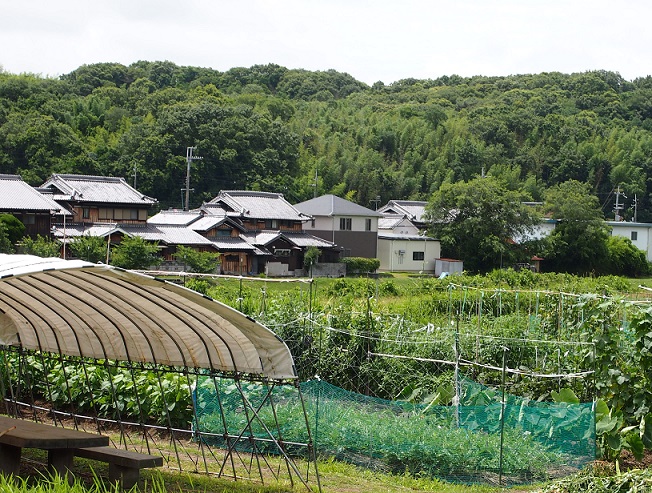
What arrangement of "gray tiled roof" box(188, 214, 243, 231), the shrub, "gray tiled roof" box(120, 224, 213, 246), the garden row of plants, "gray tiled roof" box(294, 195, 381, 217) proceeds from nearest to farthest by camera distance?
A: 1. the garden row of plants
2. "gray tiled roof" box(120, 224, 213, 246)
3. "gray tiled roof" box(188, 214, 243, 231)
4. the shrub
5. "gray tiled roof" box(294, 195, 381, 217)

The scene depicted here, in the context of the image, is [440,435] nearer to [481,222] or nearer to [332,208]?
[481,222]

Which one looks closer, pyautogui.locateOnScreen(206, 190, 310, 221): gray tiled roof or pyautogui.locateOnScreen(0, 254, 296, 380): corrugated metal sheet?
pyautogui.locateOnScreen(0, 254, 296, 380): corrugated metal sheet

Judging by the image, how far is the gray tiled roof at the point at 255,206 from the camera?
39.3 metres

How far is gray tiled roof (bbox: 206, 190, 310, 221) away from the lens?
129 feet

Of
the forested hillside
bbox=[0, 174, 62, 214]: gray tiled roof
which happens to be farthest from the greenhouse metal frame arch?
the forested hillside

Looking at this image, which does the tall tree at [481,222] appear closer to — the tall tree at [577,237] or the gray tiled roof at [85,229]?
the tall tree at [577,237]

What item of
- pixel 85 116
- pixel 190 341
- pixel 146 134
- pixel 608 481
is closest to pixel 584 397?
pixel 608 481

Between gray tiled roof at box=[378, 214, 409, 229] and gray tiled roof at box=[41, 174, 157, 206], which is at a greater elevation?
gray tiled roof at box=[41, 174, 157, 206]

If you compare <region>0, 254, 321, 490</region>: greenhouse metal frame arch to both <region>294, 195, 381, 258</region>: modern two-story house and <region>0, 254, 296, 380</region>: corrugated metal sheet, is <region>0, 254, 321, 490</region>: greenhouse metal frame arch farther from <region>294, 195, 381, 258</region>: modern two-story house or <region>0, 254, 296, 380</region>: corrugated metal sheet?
<region>294, 195, 381, 258</region>: modern two-story house

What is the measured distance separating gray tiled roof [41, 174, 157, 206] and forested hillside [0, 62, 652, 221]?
26.4 ft

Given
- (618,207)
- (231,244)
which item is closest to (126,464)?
(231,244)

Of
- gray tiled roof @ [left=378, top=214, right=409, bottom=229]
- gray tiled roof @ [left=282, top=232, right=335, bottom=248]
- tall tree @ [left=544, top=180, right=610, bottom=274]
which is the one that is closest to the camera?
gray tiled roof @ [left=282, top=232, right=335, bottom=248]

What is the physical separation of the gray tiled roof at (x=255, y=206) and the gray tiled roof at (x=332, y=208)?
179 centimetres

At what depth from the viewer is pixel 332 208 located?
1642 inches
